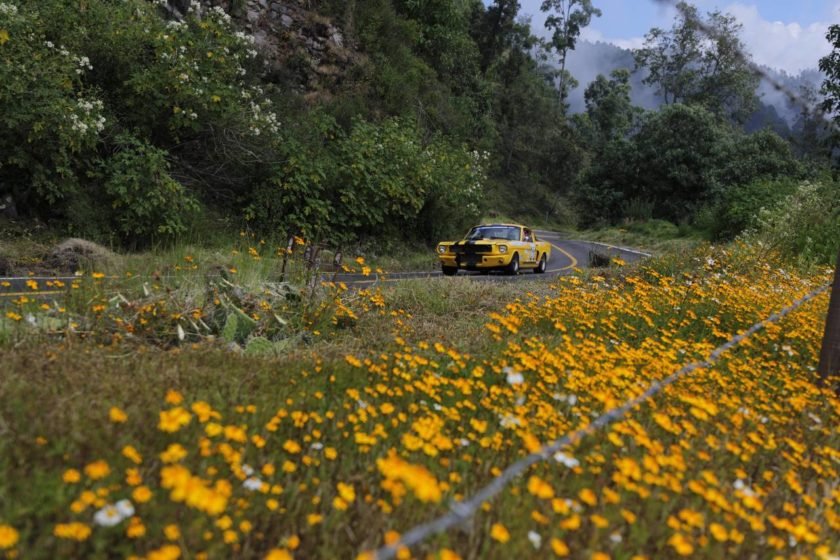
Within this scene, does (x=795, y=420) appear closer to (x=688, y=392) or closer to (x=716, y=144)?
(x=688, y=392)

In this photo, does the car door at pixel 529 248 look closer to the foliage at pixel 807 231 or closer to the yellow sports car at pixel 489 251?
the yellow sports car at pixel 489 251

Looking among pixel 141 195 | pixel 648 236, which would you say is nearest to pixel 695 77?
pixel 648 236

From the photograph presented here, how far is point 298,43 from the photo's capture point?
21672 mm

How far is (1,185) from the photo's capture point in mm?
12500

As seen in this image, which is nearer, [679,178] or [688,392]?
[688,392]

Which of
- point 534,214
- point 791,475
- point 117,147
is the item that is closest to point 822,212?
point 791,475

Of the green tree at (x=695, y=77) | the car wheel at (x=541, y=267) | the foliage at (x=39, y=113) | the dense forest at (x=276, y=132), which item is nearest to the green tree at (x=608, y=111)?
the green tree at (x=695, y=77)

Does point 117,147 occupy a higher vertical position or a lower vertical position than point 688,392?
higher

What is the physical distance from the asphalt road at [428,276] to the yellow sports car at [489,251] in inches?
14.2

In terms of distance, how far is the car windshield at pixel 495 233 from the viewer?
16.4 metres

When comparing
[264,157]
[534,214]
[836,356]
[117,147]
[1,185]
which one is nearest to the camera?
[836,356]

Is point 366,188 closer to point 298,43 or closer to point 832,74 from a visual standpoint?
point 298,43

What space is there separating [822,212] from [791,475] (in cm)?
1376

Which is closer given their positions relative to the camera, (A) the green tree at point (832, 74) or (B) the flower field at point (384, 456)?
(B) the flower field at point (384, 456)
